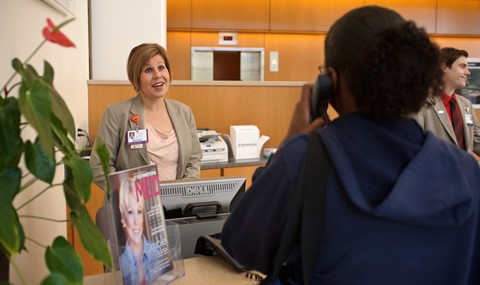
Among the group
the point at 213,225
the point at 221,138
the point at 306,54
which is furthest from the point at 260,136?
the point at 306,54

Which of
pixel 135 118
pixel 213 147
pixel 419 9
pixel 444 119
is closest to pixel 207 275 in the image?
pixel 135 118

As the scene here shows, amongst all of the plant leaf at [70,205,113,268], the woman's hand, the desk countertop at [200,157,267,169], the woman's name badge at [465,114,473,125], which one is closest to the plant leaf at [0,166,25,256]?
the plant leaf at [70,205,113,268]

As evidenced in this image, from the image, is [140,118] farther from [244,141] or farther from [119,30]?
[119,30]

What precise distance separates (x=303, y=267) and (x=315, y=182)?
0.54 ft

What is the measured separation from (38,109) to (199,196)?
0.90 m

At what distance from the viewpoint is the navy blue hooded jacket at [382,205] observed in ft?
2.68

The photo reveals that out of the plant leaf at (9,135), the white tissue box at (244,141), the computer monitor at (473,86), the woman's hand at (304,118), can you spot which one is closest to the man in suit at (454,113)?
the white tissue box at (244,141)

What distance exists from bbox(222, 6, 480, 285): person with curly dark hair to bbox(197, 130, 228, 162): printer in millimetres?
2562

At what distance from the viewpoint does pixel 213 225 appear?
60.8 inches

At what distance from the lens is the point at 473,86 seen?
19.8 ft

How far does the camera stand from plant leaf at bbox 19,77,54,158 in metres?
0.70

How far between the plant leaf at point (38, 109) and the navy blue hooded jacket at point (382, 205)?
0.38 meters

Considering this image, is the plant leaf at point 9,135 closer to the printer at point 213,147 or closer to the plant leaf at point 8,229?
the plant leaf at point 8,229

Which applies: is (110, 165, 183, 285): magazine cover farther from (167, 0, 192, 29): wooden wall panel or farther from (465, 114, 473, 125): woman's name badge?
(167, 0, 192, 29): wooden wall panel
